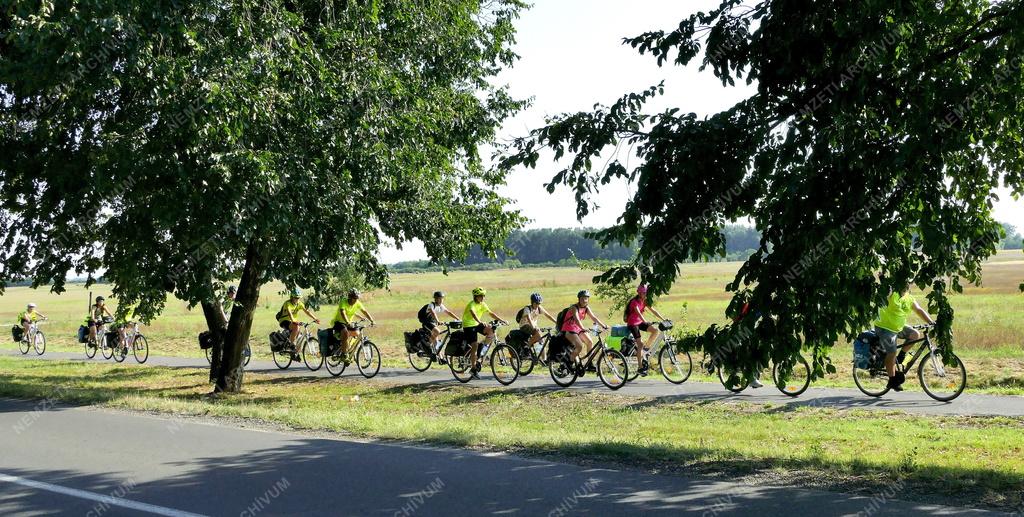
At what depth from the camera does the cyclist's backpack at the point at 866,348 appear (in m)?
13.0

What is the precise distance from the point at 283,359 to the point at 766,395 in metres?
13.3

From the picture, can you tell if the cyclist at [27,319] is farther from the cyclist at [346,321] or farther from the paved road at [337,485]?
the paved road at [337,485]

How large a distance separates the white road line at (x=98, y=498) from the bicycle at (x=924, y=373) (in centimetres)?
995

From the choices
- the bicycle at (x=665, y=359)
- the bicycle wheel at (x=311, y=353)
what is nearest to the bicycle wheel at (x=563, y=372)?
the bicycle at (x=665, y=359)

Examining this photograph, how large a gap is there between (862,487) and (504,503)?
9.21 feet

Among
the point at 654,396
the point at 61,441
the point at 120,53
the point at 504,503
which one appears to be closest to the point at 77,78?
the point at 120,53

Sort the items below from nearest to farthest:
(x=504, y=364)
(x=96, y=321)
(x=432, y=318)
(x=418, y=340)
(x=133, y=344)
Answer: (x=504, y=364), (x=432, y=318), (x=418, y=340), (x=133, y=344), (x=96, y=321)

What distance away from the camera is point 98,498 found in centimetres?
705

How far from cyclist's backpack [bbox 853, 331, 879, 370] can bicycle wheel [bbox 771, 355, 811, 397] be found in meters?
0.74

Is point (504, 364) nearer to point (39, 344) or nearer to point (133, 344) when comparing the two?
point (133, 344)

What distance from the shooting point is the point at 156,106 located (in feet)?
37.2

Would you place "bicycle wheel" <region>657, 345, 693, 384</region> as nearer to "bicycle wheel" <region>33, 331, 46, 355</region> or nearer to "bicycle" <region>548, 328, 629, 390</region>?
"bicycle" <region>548, 328, 629, 390</region>

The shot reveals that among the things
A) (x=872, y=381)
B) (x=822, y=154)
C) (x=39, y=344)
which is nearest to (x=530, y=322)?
(x=872, y=381)

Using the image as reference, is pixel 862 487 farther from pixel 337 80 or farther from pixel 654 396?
Answer: pixel 337 80
